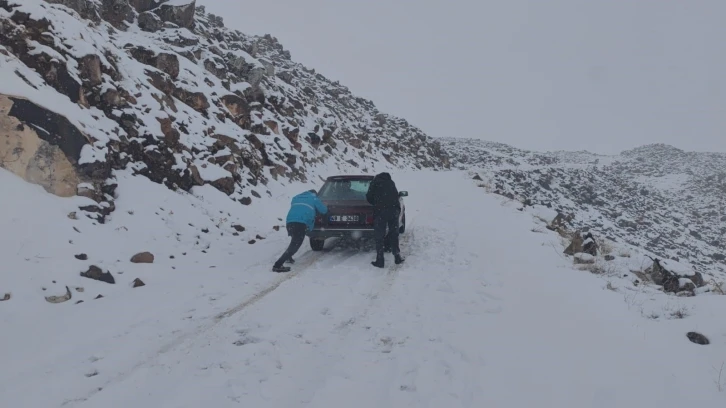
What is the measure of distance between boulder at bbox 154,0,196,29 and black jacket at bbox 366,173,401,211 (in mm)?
14623

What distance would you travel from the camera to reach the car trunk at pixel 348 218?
27.6 ft

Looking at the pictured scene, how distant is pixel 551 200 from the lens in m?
29.8

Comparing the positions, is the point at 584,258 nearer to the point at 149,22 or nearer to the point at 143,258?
the point at 143,258

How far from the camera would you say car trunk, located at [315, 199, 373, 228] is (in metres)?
8.40

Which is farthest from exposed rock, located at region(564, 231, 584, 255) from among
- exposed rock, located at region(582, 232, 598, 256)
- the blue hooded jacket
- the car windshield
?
the blue hooded jacket

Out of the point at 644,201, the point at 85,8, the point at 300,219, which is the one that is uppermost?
the point at 85,8

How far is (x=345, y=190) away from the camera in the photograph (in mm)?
9258

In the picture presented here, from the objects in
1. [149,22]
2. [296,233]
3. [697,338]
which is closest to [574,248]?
[697,338]

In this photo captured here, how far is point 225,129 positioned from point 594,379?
1278cm

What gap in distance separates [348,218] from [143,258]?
3.87 m

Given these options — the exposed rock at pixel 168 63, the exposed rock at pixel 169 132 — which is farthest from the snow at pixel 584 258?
the exposed rock at pixel 168 63

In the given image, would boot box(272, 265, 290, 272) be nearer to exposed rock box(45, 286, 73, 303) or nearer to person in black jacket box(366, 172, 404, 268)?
person in black jacket box(366, 172, 404, 268)

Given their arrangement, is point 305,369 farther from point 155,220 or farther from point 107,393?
point 155,220

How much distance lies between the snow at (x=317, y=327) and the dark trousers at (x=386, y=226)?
0.50 meters
